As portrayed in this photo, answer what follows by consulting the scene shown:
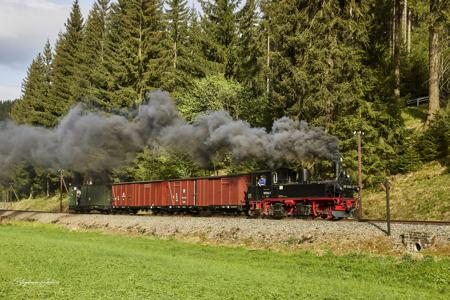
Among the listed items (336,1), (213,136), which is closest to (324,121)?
(213,136)

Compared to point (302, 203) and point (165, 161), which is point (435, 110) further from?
point (165, 161)

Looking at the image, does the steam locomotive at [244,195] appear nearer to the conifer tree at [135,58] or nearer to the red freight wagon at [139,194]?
the red freight wagon at [139,194]

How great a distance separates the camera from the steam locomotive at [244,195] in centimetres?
2619

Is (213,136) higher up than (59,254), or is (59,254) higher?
(213,136)

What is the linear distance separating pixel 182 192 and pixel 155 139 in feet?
30.3

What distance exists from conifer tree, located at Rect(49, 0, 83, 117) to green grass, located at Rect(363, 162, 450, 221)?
145 feet

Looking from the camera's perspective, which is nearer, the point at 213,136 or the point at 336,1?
the point at 213,136

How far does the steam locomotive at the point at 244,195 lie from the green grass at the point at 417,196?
5.36 meters

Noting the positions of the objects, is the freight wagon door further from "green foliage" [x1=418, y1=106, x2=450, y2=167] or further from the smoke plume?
"green foliage" [x1=418, y1=106, x2=450, y2=167]

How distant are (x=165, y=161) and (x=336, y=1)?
822 inches

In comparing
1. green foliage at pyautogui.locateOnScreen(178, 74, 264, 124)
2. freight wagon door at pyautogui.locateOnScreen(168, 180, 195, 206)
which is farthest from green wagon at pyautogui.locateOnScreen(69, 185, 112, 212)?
green foliage at pyautogui.locateOnScreen(178, 74, 264, 124)

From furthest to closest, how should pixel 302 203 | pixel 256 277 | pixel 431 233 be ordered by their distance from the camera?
pixel 302 203 → pixel 431 233 → pixel 256 277

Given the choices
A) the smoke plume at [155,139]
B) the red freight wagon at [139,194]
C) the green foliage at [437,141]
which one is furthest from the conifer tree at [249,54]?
the green foliage at [437,141]

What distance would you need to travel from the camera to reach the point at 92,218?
3838 centimetres
